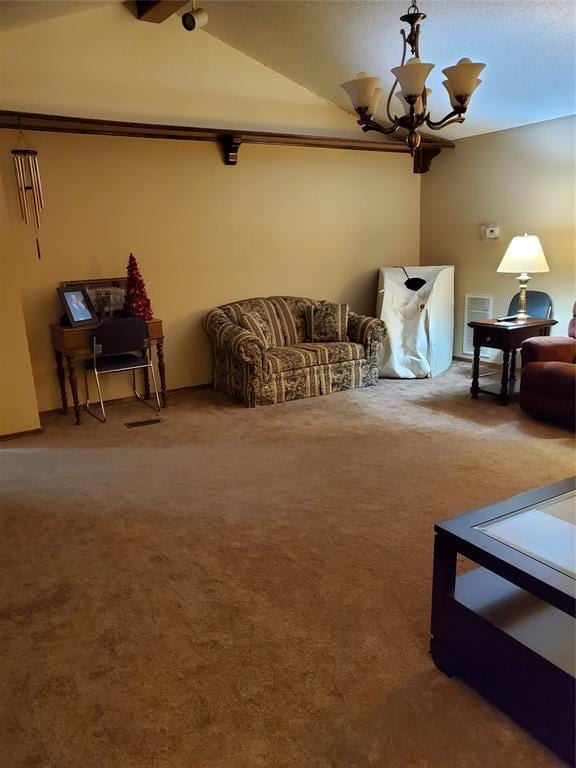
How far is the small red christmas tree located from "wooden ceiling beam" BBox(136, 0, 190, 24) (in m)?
1.83

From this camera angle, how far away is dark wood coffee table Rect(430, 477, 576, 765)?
1478 mm

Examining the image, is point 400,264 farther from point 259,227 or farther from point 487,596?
point 487,596

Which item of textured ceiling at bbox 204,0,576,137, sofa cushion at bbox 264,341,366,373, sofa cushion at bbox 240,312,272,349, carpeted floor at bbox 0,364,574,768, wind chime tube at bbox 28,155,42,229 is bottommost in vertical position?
carpeted floor at bbox 0,364,574,768

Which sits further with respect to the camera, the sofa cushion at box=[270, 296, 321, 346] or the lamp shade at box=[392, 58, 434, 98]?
the sofa cushion at box=[270, 296, 321, 346]

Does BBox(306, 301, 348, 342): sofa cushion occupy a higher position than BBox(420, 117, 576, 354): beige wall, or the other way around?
BBox(420, 117, 576, 354): beige wall

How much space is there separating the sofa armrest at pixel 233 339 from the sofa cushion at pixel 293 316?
57 cm

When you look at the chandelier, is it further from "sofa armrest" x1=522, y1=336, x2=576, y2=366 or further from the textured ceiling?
"sofa armrest" x1=522, y1=336, x2=576, y2=366

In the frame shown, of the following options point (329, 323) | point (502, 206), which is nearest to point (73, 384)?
point (329, 323)

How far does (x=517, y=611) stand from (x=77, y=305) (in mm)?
3888

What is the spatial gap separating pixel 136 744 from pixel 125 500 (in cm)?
165

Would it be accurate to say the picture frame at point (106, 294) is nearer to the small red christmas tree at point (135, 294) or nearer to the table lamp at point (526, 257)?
the small red christmas tree at point (135, 294)

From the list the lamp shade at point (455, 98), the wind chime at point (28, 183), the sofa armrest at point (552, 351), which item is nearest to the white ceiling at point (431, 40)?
the wind chime at point (28, 183)

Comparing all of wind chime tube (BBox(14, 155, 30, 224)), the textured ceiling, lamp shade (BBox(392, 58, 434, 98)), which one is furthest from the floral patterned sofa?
lamp shade (BBox(392, 58, 434, 98))

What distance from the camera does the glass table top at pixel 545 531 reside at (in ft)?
5.23
